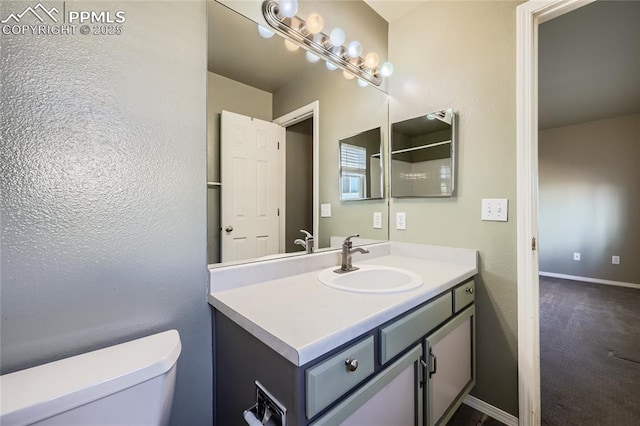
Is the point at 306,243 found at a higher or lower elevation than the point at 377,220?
lower

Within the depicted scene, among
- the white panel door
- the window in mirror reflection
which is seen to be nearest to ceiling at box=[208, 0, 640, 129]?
the white panel door

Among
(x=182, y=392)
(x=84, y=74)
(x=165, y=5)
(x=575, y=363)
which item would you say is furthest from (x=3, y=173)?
(x=575, y=363)

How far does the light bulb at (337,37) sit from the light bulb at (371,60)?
264 mm

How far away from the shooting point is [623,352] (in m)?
2.00

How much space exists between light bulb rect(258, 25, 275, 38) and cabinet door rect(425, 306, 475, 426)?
4.98ft

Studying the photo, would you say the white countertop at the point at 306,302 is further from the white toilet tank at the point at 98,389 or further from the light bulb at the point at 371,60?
→ the light bulb at the point at 371,60

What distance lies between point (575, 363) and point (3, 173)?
10.3 ft

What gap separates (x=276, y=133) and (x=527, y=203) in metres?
1.30

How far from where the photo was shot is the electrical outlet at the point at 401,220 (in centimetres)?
178

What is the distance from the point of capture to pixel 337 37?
4.86 ft

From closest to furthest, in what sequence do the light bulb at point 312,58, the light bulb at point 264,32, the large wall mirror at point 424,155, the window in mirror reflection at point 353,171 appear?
the light bulb at point 264,32 < the light bulb at point 312,58 < the large wall mirror at point 424,155 < the window in mirror reflection at point 353,171

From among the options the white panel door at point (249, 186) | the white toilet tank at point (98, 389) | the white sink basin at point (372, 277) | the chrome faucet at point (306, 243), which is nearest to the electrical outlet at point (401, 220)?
the white sink basin at point (372, 277)

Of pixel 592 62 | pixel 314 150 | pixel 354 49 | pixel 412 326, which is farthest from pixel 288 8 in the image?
pixel 592 62

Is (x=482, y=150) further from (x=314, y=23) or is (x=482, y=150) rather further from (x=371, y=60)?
(x=314, y=23)
